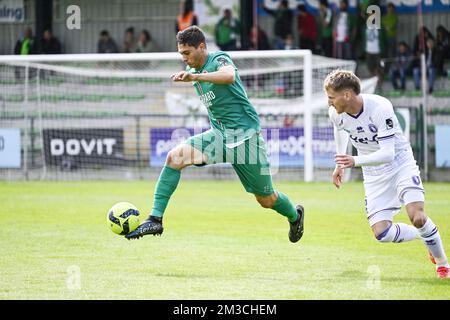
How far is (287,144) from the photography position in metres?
20.5

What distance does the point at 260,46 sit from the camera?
24.9 meters

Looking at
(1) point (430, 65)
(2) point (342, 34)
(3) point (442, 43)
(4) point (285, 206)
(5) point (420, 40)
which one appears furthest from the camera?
(2) point (342, 34)

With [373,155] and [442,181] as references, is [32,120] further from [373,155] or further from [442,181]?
[373,155]

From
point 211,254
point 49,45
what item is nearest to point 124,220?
point 211,254

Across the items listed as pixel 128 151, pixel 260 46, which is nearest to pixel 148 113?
pixel 128 151

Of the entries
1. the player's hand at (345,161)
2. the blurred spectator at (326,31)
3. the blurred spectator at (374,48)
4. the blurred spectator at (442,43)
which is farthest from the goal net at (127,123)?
the player's hand at (345,161)

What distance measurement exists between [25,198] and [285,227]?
605 cm

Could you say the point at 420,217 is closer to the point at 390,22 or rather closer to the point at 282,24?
the point at 390,22

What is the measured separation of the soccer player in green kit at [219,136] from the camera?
9031mm

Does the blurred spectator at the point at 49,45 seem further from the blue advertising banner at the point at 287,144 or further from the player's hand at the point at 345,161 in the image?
the player's hand at the point at 345,161

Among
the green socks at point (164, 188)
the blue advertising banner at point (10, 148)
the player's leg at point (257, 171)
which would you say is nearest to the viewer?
the green socks at point (164, 188)

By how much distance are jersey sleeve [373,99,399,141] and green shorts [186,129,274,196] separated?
5.27 feet

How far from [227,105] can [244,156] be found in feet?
1.82

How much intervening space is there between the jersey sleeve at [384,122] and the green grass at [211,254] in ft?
4.28
